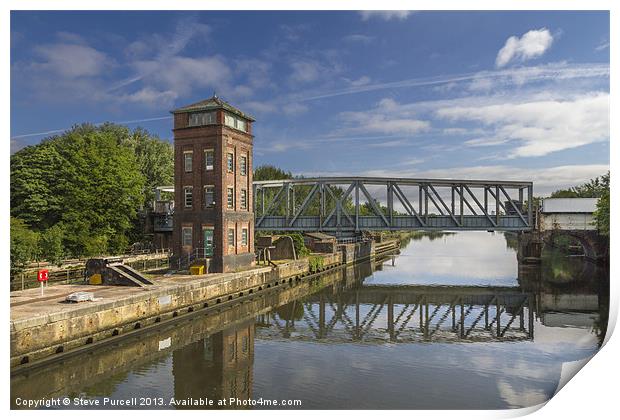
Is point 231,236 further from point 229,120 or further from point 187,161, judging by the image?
point 229,120

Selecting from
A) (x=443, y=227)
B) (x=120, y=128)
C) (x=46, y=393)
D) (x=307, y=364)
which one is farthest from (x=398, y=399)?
(x=120, y=128)

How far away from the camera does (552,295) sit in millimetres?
38656

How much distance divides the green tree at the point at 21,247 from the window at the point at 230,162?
1473 centimetres

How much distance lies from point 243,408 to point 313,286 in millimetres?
30051

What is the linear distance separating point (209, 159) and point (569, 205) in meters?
41.5

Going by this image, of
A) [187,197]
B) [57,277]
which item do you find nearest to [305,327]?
[187,197]

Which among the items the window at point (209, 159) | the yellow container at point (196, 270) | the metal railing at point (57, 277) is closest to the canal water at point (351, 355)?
the yellow container at point (196, 270)

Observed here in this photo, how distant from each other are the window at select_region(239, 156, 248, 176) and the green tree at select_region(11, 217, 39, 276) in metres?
16.0

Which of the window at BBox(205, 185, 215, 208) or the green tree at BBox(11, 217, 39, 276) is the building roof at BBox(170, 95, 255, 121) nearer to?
the window at BBox(205, 185, 215, 208)

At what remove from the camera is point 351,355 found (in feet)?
70.8

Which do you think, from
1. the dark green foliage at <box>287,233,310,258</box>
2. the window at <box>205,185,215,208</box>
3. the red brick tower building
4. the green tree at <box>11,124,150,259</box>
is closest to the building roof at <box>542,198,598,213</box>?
the dark green foliage at <box>287,233,310,258</box>

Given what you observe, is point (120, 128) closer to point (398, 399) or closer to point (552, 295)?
point (552, 295)

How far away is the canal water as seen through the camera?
16.5 m

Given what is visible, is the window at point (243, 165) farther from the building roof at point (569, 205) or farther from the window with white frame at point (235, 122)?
the building roof at point (569, 205)
